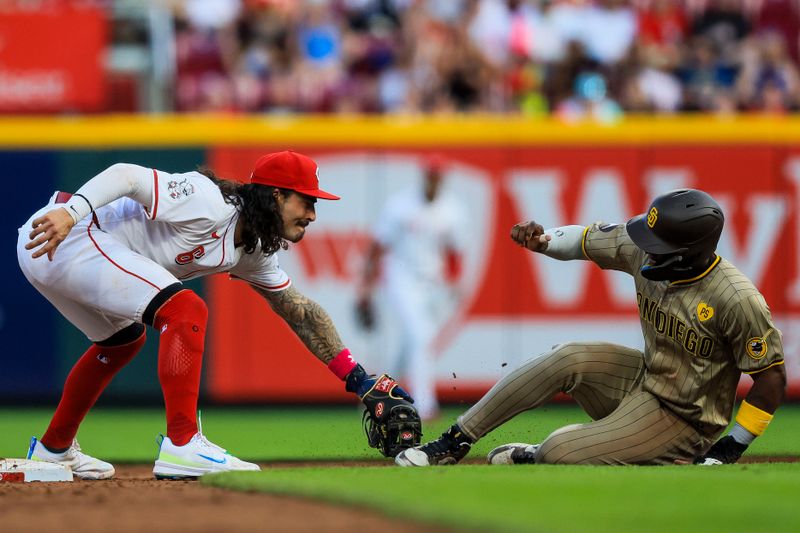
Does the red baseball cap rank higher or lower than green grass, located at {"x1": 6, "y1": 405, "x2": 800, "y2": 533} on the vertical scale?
higher

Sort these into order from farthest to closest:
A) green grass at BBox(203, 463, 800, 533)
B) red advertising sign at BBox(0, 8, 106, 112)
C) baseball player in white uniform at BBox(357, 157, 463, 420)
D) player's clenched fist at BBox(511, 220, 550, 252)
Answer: red advertising sign at BBox(0, 8, 106, 112) → baseball player in white uniform at BBox(357, 157, 463, 420) → player's clenched fist at BBox(511, 220, 550, 252) → green grass at BBox(203, 463, 800, 533)

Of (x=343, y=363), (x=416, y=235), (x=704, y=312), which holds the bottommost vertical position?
(x=343, y=363)

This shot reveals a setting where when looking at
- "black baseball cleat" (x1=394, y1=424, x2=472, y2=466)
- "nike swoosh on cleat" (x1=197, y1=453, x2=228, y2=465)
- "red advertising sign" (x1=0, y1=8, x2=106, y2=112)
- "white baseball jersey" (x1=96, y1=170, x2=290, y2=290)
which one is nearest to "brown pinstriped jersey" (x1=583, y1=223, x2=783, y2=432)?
"black baseball cleat" (x1=394, y1=424, x2=472, y2=466)

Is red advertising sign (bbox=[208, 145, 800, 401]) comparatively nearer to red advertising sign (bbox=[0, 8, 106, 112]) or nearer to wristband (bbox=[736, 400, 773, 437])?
red advertising sign (bbox=[0, 8, 106, 112])

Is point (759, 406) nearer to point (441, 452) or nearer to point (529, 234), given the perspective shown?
point (529, 234)

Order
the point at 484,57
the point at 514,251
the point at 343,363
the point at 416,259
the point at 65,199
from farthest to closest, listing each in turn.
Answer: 1. the point at 484,57
2. the point at 514,251
3. the point at 416,259
4. the point at 343,363
5. the point at 65,199

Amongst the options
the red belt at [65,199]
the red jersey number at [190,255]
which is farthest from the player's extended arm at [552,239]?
the red belt at [65,199]

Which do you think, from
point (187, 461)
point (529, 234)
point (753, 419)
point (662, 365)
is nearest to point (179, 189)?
point (187, 461)
